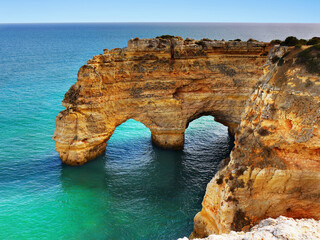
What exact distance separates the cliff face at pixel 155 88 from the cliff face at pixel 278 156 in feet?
46.4

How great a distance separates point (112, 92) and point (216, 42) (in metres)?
10.9

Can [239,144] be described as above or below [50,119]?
above

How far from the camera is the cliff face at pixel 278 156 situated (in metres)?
12.4

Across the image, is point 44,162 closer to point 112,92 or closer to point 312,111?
point 112,92

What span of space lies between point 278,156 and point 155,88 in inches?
661

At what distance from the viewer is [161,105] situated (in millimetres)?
28781

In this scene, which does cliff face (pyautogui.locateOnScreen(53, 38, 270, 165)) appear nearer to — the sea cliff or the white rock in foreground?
the sea cliff

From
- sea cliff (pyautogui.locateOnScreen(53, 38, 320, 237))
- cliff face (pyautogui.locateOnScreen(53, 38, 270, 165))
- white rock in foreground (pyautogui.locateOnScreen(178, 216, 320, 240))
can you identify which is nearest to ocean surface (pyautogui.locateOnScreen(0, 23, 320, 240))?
sea cliff (pyautogui.locateOnScreen(53, 38, 320, 237))

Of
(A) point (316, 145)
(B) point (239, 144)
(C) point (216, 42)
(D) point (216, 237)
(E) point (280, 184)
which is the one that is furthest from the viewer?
(C) point (216, 42)

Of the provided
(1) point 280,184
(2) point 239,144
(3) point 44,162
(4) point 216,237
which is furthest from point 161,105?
(4) point 216,237

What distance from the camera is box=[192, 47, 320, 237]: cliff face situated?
A: 12352 millimetres

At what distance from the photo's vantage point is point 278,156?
13172mm

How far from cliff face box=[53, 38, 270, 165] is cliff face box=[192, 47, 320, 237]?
1416cm

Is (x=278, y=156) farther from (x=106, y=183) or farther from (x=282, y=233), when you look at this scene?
(x=106, y=183)
